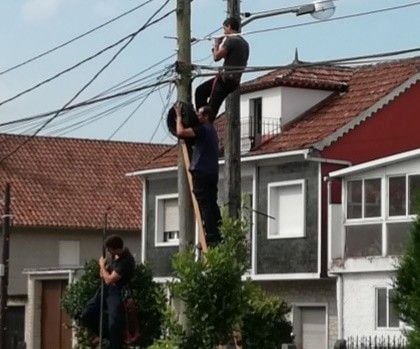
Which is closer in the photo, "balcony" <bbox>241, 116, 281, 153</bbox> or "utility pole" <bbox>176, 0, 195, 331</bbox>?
"utility pole" <bbox>176, 0, 195, 331</bbox>

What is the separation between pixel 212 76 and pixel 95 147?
136 feet

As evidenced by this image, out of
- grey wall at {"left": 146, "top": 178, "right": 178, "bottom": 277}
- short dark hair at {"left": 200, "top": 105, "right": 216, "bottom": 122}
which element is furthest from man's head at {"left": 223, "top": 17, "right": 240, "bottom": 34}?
grey wall at {"left": 146, "top": 178, "right": 178, "bottom": 277}

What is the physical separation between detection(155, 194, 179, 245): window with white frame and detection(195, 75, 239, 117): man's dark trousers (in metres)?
27.2

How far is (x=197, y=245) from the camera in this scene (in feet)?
56.5

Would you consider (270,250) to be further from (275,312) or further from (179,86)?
(179,86)

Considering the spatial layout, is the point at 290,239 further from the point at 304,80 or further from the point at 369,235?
the point at 304,80

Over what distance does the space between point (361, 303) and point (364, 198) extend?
2.67 m

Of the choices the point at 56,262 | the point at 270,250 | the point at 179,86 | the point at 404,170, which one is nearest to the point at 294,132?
the point at 270,250

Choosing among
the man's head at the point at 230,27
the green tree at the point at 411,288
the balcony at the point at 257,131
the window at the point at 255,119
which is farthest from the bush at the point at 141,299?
the window at the point at 255,119

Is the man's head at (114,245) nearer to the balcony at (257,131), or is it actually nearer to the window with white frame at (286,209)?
the window with white frame at (286,209)

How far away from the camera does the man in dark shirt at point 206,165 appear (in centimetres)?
1692

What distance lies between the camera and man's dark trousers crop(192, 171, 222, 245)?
16938 millimetres

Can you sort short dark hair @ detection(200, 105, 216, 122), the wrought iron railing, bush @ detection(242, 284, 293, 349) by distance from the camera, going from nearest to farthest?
short dark hair @ detection(200, 105, 216, 122) < bush @ detection(242, 284, 293, 349) < the wrought iron railing

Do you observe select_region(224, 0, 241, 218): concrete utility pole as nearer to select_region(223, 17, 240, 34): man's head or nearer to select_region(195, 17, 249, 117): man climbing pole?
select_region(223, 17, 240, 34): man's head
